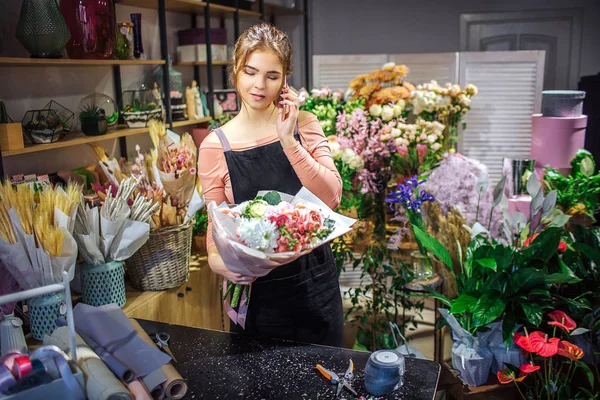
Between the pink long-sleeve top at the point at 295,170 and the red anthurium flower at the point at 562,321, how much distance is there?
960mm

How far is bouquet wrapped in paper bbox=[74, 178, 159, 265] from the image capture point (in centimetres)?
183

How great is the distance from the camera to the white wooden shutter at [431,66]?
14.6 ft

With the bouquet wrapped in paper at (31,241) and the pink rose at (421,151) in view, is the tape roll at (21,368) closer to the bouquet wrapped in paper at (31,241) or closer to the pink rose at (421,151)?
the bouquet wrapped in paper at (31,241)

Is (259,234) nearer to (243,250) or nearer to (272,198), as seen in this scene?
(243,250)

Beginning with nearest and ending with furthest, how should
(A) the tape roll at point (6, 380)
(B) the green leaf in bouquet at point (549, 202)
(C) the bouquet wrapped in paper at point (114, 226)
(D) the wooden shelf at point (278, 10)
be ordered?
(A) the tape roll at point (6, 380)
(C) the bouquet wrapped in paper at point (114, 226)
(B) the green leaf in bouquet at point (549, 202)
(D) the wooden shelf at point (278, 10)

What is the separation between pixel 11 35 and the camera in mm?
2369

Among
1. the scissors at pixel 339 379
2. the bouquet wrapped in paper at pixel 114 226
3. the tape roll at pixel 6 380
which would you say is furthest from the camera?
the bouquet wrapped in paper at pixel 114 226

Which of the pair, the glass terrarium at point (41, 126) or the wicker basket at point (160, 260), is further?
the glass terrarium at point (41, 126)

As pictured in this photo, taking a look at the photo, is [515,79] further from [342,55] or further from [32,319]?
[32,319]

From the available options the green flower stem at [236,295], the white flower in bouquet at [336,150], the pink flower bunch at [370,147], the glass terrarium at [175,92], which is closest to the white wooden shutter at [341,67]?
the glass terrarium at [175,92]

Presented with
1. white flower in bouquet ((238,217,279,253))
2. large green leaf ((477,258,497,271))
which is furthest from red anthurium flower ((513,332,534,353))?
white flower in bouquet ((238,217,279,253))

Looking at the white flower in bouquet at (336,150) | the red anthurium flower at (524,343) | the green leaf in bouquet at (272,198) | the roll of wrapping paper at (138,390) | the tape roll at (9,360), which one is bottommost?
the red anthurium flower at (524,343)

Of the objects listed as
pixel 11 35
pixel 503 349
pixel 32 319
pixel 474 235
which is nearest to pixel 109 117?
pixel 11 35

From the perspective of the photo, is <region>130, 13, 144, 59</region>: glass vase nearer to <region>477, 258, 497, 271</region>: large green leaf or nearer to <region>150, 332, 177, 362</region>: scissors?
<region>150, 332, 177, 362</region>: scissors
